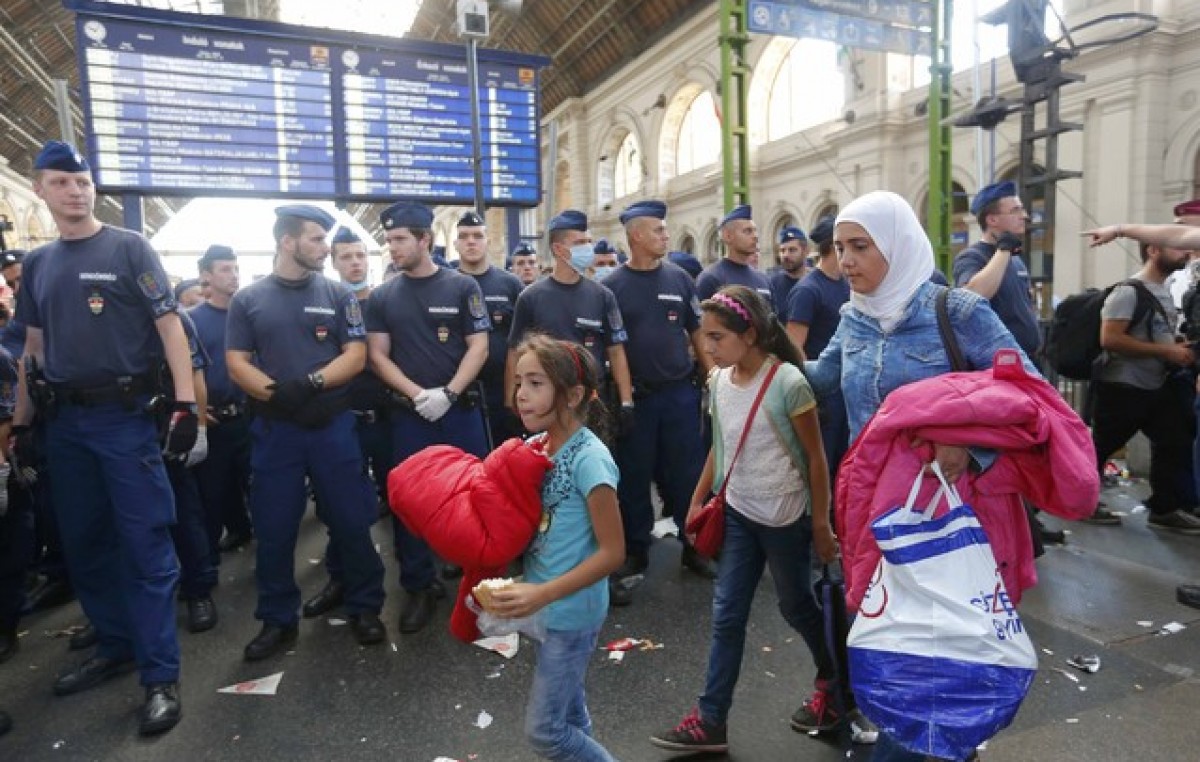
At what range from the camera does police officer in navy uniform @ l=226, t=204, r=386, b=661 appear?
3471mm

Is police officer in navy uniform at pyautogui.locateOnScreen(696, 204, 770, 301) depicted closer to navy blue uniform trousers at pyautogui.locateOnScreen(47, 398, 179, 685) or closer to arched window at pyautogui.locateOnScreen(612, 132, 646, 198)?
navy blue uniform trousers at pyautogui.locateOnScreen(47, 398, 179, 685)

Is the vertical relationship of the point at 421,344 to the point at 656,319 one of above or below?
below

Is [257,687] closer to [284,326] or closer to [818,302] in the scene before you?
[284,326]

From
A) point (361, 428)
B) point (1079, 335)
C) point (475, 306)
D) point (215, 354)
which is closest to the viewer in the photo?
point (475, 306)

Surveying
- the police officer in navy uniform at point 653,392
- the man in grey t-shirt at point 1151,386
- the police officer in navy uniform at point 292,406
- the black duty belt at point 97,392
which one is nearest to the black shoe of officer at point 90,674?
the police officer in navy uniform at point 292,406

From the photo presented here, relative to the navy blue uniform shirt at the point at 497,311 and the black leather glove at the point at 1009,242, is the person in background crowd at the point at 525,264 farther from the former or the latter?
the black leather glove at the point at 1009,242

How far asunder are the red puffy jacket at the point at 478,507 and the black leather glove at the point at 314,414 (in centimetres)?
166

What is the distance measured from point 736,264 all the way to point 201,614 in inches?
153

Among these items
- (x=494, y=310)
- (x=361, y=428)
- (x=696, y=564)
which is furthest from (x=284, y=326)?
(x=696, y=564)

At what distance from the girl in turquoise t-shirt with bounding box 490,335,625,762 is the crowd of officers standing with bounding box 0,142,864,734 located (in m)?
1.85

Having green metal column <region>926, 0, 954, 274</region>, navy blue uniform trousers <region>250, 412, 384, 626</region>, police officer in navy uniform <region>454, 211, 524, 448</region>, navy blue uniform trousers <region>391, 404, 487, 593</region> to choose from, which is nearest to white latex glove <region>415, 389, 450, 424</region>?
navy blue uniform trousers <region>391, 404, 487, 593</region>

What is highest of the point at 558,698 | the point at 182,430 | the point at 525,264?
the point at 525,264

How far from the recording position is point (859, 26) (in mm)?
7355

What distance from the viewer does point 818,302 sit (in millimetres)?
4395
